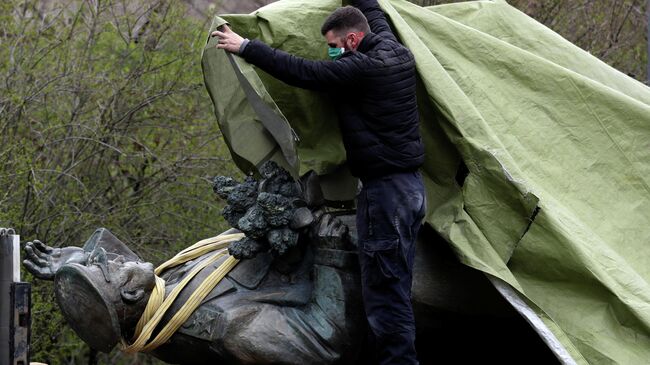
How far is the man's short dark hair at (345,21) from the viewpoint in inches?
204

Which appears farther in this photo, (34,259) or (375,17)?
(375,17)

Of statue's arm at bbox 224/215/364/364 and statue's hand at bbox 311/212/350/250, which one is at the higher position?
statue's hand at bbox 311/212/350/250

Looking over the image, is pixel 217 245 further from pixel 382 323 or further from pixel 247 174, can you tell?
pixel 382 323

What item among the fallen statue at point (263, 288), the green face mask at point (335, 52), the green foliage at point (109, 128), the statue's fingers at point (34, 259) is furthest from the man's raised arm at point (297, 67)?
the green foliage at point (109, 128)

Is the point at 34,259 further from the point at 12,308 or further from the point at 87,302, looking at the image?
the point at 12,308

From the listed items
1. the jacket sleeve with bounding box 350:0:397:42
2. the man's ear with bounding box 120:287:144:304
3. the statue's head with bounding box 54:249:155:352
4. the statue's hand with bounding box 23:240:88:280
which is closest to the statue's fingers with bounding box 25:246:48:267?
the statue's hand with bounding box 23:240:88:280

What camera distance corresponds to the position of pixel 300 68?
5070 mm

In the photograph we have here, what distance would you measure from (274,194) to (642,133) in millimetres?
1605

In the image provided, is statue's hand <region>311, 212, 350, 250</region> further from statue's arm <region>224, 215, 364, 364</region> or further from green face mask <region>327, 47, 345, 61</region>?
green face mask <region>327, 47, 345, 61</region>

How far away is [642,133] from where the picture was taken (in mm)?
5770

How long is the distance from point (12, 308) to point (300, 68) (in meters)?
1.37

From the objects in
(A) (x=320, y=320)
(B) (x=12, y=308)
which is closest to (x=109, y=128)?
(A) (x=320, y=320)

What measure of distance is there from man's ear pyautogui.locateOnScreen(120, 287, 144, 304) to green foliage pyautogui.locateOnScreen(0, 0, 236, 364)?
420 cm

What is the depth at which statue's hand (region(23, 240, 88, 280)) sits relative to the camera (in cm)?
522
